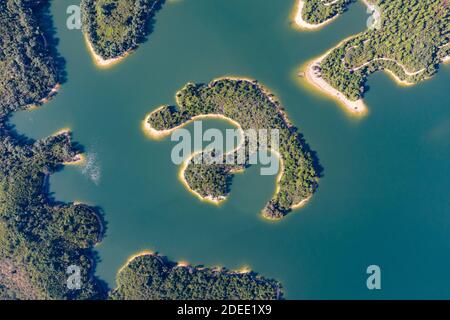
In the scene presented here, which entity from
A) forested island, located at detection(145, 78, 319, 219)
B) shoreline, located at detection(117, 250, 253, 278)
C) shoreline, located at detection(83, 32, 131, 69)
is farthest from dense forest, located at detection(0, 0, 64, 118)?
shoreline, located at detection(117, 250, 253, 278)

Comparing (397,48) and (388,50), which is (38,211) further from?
(397,48)

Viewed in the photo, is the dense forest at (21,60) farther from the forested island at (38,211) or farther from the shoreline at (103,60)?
the shoreline at (103,60)

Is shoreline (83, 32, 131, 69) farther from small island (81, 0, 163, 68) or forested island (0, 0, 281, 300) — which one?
forested island (0, 0, 281, 300)
